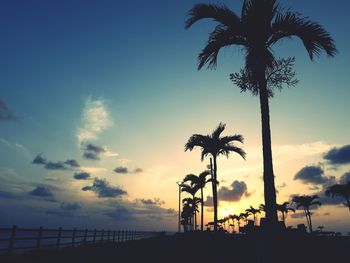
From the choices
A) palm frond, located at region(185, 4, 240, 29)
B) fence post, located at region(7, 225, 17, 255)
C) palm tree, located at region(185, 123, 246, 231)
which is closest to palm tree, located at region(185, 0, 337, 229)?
palm frond, located at region(185, 4, 240, 29)

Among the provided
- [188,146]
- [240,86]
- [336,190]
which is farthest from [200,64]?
[336,190]

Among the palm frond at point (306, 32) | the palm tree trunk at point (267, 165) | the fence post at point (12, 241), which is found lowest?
the fence post at point (12, 241)

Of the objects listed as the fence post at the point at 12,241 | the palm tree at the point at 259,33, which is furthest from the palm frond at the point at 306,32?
the fence post at the point at 12,241

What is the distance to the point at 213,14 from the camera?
12086 mm

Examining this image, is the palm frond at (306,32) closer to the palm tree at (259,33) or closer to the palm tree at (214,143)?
the palm tree at (259,33)

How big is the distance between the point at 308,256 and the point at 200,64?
781 cm

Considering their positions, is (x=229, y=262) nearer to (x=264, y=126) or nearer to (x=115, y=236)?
(x=264, y=126)

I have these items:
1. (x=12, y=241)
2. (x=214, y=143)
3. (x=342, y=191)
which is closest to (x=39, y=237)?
(x=12, y=241)

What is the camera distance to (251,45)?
1170cm

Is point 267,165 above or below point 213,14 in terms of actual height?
below

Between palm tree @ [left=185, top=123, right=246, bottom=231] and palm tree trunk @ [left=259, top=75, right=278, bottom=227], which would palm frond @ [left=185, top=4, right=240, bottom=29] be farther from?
palm tree @ [left=185, top=123, right=246, bottom=231]

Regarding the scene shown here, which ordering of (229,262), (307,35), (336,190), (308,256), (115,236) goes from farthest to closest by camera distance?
(336,190)
(115,236)
(307,35)
(229,262)
(308,256)

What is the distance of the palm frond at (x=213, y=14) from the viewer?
11.8 m

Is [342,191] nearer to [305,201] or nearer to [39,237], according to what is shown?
[305,201]
